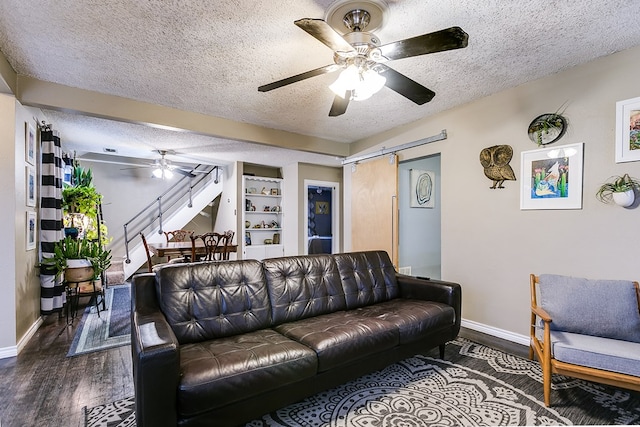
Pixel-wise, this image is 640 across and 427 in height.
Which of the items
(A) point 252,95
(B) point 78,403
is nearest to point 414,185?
(A) point 252,95

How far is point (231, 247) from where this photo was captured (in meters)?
5.07

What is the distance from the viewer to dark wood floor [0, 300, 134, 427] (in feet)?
6.10

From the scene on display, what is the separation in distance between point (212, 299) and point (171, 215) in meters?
5.57

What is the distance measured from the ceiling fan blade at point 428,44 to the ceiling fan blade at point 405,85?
0.61 ft

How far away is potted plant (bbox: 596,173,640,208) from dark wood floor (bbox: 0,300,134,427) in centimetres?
392

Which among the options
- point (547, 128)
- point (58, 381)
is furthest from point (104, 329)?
point (547, 128)

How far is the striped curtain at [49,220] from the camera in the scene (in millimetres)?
3395

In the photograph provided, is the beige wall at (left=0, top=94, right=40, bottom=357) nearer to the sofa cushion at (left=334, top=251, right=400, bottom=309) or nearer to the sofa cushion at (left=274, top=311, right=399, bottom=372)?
the sofa cushion at (left=274, top=311, right=399, bottom=372)

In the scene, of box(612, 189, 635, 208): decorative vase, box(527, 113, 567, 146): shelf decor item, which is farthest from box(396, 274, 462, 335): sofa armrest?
box(527, 113, 567, 146): shelf decor item

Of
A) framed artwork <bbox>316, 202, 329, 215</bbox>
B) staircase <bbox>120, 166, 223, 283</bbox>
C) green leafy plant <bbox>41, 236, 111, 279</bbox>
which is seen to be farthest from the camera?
framed artwork <bbox>316, 202, 329, 215</bbox>

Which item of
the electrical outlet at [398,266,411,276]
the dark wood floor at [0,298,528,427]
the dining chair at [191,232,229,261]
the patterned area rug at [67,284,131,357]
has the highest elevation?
the dining chair at [191,232,229,261]

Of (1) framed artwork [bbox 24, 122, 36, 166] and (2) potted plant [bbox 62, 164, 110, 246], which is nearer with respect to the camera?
(1) framed artwork [bbox 24, 122, 36, 166]

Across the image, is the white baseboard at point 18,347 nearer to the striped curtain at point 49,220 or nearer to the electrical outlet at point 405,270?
the striped curtain at point 49,220

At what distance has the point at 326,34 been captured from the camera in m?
1.65
